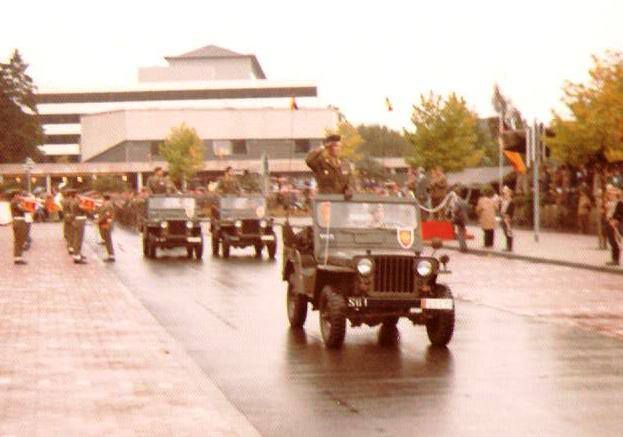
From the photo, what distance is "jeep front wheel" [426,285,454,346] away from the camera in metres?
13.2

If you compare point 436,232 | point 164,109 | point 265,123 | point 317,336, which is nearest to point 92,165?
point 164,109

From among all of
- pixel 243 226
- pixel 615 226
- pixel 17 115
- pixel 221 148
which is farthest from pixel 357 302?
pixel 17 115

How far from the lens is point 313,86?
5472 inches

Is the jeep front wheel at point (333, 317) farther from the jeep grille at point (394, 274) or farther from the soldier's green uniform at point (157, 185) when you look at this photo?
the soldier's green uniform at point (157, 185)

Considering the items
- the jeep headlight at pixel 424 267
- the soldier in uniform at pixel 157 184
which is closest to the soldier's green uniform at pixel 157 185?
the soldier in uniform at pixel 157 184

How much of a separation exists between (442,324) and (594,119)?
1051 inches

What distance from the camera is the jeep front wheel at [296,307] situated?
15.0m

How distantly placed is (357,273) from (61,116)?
450 feet

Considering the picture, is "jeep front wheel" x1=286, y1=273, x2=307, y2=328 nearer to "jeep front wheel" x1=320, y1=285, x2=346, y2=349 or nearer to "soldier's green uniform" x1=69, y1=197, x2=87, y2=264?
"jeep front wheel" x1=320, y1=285, x2=346, y2=349

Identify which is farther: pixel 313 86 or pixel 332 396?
pixel 313 86

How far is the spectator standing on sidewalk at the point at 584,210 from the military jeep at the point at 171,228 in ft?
44.9

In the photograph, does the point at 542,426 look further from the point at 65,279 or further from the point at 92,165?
the point at 92,165

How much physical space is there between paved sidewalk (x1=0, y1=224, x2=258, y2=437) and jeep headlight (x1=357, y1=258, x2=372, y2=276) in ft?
6.67

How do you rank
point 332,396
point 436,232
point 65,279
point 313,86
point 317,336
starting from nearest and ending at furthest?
1. point 332,396
2. point 317,336
3. point 65,279
4. point 436,232
5. point 313,86
